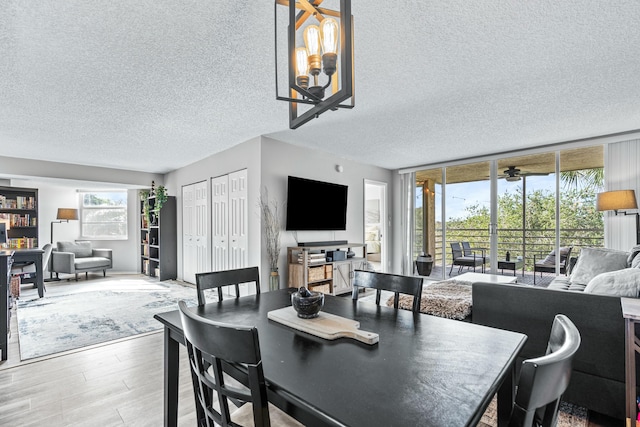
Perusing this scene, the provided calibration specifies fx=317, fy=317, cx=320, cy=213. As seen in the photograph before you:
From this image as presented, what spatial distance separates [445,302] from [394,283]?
3.39 ft

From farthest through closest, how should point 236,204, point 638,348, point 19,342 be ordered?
point 236,204 < point 19,342 < point 638,348

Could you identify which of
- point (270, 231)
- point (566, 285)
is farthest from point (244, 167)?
point (566, 285)

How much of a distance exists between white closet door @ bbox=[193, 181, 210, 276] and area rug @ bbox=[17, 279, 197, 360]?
522 millimetres

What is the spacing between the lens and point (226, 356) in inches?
35.3

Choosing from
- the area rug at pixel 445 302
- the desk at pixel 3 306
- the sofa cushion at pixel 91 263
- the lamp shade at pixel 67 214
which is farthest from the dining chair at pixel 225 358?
the lamp shade at pixel 67 214

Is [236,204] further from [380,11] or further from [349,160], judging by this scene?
[380,11]

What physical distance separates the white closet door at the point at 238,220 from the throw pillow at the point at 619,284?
13.2 ft

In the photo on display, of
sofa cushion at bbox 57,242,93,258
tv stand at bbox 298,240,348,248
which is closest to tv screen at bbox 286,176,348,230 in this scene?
tv stand at bbox 298,240,348,248

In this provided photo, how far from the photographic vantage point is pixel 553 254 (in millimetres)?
5219

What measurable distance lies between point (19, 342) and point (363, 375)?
399 centimetres

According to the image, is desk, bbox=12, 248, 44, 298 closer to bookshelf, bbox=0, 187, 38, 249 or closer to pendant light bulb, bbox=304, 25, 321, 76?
bookshelf, bbox=0, 187, 38, 249

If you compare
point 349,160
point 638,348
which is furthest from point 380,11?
point 349,160

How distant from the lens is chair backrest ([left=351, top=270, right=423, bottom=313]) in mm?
1787

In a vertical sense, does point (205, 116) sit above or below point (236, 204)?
above
